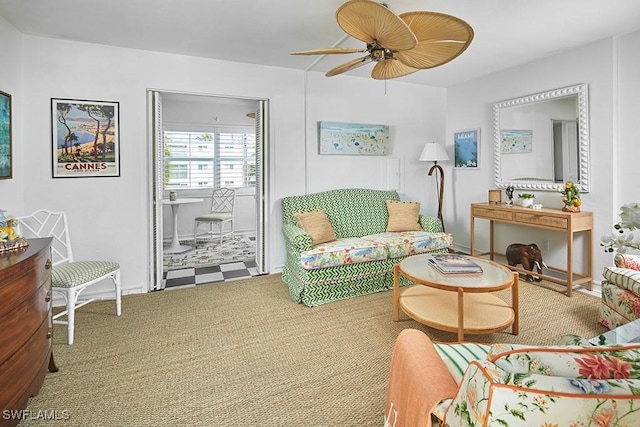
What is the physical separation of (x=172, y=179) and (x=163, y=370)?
4825 mm

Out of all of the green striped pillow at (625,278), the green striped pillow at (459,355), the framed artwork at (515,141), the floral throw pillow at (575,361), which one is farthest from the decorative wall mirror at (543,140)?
the floral throw pillow at (575,361)

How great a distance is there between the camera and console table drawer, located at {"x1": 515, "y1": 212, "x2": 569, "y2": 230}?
130 inches

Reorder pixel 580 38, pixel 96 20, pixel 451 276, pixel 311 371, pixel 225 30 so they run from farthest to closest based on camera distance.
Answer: pixel 580 38 → pixel 225 30 → pixel 96 20 → pixel 451 276 → pixel 311 371

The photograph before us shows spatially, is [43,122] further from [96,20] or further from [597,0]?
[597,0]

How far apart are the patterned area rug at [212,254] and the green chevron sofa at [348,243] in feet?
4.94

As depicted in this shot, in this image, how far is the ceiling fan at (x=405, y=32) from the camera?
5.90 feet

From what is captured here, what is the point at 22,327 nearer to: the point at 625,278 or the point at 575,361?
the point at 575,361

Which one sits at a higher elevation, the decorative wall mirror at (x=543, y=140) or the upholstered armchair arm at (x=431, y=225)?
the decorative wall mirror at (x=543, y=140)

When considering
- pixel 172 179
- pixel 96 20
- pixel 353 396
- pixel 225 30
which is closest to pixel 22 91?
pixel 96 20

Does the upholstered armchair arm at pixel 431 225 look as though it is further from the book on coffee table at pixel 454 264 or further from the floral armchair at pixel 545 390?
the floral armchair at pixel 545 390

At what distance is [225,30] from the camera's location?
2.98 m

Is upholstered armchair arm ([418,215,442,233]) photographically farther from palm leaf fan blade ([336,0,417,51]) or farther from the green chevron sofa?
palm leaf fan blade ([336,0,417,51])

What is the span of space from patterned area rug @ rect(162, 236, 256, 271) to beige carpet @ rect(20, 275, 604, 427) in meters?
1.35

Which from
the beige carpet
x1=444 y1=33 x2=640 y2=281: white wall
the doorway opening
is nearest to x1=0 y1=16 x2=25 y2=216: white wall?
the beige carpet
